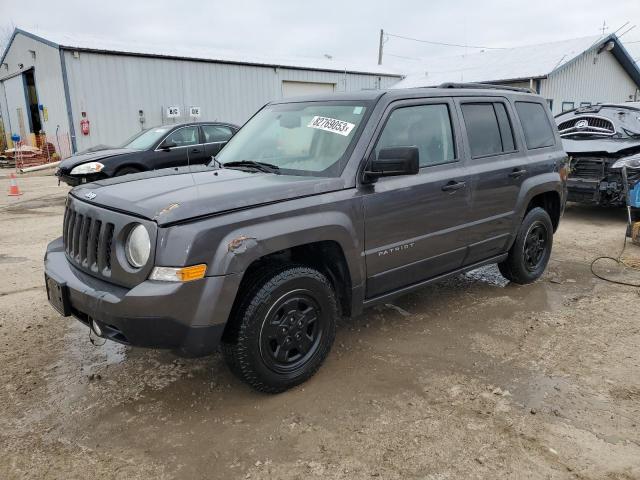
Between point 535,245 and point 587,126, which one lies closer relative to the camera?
point 535,245

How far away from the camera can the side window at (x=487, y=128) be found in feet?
13.9

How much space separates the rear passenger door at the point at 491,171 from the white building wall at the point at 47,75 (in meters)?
16.0

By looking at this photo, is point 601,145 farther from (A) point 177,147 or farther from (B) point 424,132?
(A) point 177,147

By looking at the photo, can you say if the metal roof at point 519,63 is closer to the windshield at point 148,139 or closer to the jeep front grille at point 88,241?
the windshield at point 148,139

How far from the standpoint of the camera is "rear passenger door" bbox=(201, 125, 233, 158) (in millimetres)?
10320

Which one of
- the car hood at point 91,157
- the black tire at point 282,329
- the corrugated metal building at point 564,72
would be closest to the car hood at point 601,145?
the black tire at point 282,329

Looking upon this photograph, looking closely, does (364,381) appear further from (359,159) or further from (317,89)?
(317,89)

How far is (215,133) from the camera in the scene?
426 inches

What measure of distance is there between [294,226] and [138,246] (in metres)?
0.88

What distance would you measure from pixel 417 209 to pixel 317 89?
20.2 meters

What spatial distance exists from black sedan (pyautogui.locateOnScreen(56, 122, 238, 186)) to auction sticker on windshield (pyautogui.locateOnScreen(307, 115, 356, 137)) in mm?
4962

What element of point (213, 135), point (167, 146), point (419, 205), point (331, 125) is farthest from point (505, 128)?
point (213, 135)

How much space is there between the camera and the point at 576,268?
584 cm

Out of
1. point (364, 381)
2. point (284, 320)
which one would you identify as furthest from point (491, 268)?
point (284, 320)
